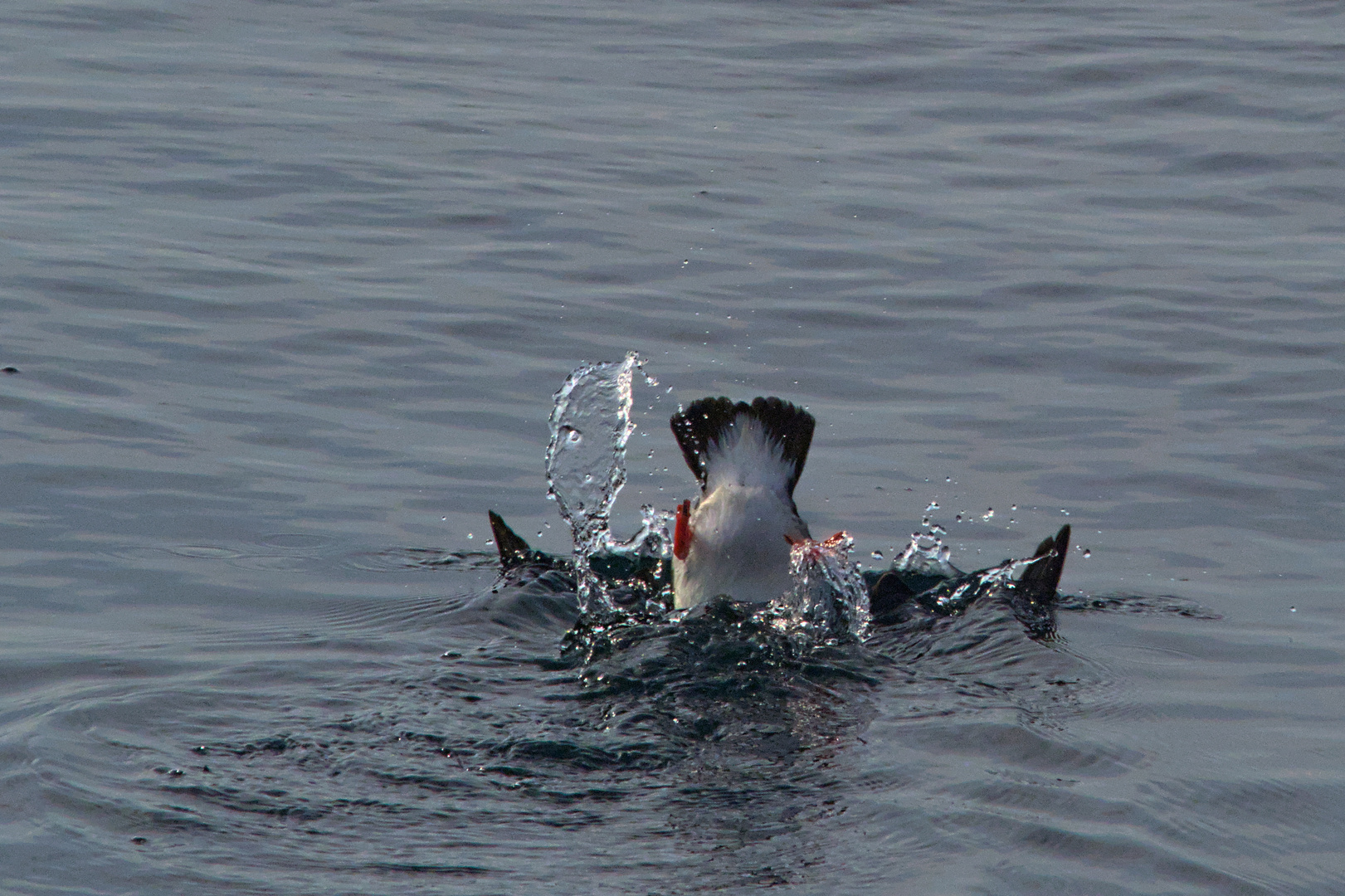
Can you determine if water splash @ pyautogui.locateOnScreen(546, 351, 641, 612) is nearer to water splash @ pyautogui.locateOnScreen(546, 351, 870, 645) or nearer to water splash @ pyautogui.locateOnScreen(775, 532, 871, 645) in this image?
water splash @ pyautogui.locateOnScreen(546, 351, 870, 645)

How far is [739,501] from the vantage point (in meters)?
6.63

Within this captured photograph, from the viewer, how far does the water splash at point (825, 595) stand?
6.38 meters

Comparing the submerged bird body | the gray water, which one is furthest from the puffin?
the gray water

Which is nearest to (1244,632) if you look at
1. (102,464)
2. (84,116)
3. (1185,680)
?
(1185,680)

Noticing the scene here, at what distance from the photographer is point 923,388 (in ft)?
30.7

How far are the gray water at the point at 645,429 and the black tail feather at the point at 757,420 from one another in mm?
755

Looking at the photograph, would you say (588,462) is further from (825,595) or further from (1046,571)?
(1046,571)

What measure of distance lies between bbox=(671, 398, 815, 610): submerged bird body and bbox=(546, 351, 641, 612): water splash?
13.6 inches

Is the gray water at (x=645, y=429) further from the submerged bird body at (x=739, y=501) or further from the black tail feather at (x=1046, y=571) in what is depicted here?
the submerged bird body at (x=739, y=501)

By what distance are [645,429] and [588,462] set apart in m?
1.42

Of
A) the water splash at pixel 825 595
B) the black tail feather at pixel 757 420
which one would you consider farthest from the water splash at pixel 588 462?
the water splash at pixel 825 595

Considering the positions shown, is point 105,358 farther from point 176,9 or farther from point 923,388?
point 176,9

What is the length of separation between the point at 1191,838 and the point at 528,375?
5182 mm

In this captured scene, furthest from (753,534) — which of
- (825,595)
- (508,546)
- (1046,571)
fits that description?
(1046,571)
